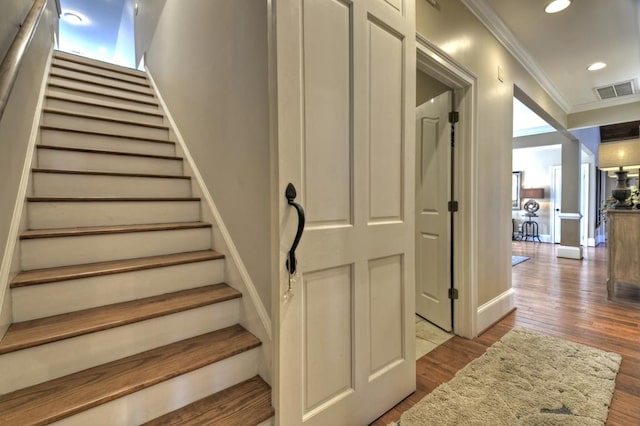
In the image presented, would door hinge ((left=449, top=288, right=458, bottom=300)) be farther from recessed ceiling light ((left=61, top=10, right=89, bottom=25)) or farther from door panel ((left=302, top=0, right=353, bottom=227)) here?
recessed ceiling light ((left=61, top=10, right=89, bottom=25))

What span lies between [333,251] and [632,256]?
3.77 meters

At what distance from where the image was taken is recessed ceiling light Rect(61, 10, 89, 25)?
534 cm

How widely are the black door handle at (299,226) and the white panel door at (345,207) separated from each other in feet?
0.07

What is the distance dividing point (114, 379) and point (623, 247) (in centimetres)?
456

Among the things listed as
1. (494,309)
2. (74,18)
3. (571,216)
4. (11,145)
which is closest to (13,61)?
(11,145)

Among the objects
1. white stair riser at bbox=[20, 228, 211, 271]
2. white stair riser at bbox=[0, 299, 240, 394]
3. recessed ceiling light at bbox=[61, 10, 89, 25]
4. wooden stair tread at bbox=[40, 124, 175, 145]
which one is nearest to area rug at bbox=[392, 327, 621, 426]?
white stair riser at bbox=[0, 299, 240, 394]

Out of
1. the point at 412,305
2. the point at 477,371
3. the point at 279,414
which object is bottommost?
the point at 477,371

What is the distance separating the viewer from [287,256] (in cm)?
116

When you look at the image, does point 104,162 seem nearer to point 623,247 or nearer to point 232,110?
point 232,110

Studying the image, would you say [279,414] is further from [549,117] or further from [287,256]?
[549,117]

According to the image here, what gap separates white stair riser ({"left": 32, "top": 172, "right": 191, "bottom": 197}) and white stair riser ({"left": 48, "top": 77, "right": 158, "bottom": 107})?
4.89 feet

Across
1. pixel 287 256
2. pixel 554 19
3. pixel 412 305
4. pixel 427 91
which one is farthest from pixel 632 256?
pixel 287 256

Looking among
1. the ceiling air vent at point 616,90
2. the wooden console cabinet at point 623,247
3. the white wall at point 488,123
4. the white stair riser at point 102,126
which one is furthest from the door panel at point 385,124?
the ceiling air vent at point 616,90

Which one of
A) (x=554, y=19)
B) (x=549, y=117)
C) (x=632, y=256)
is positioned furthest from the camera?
(x=549, y=117)
